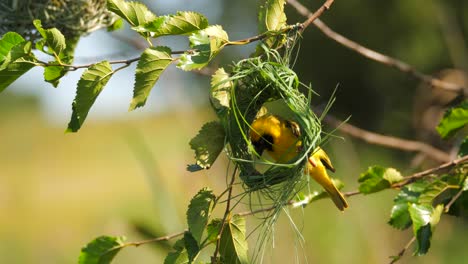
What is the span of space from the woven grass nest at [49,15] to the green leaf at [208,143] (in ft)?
2.35

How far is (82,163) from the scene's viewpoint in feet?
67.3

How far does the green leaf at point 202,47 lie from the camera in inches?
48.9

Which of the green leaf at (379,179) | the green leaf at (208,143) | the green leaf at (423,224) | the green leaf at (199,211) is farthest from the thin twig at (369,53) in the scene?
the green leaf at (199,211)

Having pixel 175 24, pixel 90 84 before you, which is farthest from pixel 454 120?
pixel 90 84

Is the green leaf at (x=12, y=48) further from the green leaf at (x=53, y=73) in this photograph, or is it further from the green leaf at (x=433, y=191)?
the green leaf at (x=433, y=191)

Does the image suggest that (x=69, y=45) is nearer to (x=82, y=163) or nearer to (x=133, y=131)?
(x=133, y=131)

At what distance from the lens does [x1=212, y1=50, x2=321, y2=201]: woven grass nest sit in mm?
1387

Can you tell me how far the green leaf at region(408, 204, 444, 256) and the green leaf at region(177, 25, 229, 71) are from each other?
0.60m

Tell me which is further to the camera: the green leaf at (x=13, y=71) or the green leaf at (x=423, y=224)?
the green leaf at (x=423, y=224)

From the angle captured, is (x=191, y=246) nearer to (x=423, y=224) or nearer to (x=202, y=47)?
(x=202, y=47)

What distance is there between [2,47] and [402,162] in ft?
32.0

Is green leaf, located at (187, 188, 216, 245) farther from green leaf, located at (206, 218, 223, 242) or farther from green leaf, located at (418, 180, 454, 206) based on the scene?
green leaf, located at (418, 180, 454, 206)

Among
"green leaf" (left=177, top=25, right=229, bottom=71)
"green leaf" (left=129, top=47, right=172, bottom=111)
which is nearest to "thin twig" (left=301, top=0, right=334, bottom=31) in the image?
"green leaf" (left=177, top=25, right=229, bottom=71)

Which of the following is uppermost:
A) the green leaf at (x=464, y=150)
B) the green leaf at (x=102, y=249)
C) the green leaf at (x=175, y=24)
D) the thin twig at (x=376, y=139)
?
the green leaf at (x=175, y=24)
